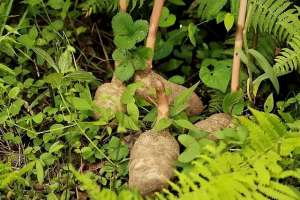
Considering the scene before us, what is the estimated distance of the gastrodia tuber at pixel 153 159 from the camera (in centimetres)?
187

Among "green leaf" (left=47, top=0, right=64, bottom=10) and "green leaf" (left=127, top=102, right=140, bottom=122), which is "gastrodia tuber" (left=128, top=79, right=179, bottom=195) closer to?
"green leaf" (left=127, top=102, right=140, bottom=122)

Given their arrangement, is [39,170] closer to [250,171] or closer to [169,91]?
[169,91]

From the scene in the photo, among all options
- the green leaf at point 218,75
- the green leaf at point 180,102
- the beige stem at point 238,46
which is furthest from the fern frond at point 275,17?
the green leaf at point 180,102

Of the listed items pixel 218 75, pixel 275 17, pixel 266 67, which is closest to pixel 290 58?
pixel 266 67

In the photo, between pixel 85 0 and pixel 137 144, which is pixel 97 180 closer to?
pixel 137 144

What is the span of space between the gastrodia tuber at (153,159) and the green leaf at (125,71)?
0.58 ft

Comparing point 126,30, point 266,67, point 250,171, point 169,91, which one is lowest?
point 250,171

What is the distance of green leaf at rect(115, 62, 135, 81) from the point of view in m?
2.21

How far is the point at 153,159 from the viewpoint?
A: 193 centimetres

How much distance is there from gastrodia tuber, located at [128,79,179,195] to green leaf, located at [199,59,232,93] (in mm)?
207

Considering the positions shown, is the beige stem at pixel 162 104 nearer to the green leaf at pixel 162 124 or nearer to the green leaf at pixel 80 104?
the green leaf at pixel 162 124

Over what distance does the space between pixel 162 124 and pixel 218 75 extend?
0.34 meters

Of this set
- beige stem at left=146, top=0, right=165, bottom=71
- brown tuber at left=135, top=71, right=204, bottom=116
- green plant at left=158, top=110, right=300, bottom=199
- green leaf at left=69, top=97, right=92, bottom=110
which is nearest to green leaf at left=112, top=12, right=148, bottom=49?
beige stem at left=146, top=0, right=165, bottom=71

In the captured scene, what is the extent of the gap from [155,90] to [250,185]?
65 cm
